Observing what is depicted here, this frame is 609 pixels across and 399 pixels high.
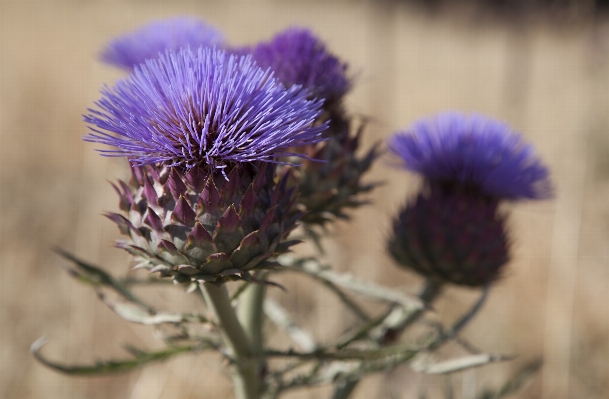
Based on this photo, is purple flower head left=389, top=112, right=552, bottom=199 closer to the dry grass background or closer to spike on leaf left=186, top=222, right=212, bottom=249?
the dry grass background

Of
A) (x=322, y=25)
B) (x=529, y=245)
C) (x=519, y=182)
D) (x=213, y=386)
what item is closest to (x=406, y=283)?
(x=529, y=245)

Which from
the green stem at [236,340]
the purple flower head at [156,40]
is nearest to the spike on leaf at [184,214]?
the green stem at [236,340]

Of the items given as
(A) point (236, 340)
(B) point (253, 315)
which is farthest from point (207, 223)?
(B) point (253, 315)

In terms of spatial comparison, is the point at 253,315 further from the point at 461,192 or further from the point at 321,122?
the point at 461,192

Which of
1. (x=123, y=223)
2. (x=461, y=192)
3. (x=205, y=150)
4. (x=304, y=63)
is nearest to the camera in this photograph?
(x=205, y=150)

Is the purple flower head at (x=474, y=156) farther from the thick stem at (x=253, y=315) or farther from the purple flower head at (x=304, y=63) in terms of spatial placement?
the thick stem at (x=253, y=315)

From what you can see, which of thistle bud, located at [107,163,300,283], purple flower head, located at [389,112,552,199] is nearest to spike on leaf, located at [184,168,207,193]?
thistle bud, located at [107,163,300,283]

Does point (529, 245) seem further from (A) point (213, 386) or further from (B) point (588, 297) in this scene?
(A) point (213, 386)

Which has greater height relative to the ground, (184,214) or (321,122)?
(321,122)
